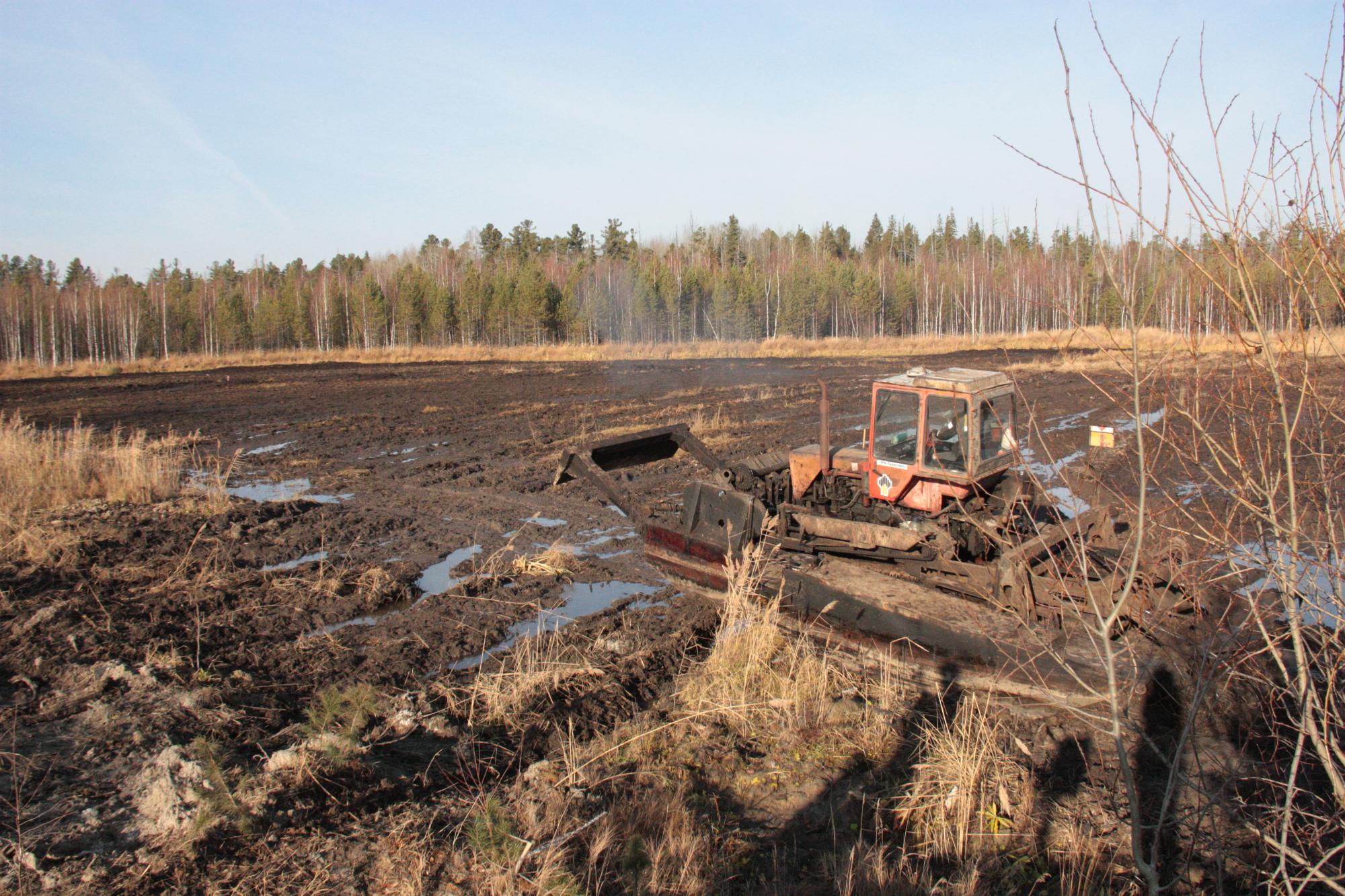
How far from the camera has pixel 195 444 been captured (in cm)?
1844

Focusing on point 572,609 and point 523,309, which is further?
point 523,309

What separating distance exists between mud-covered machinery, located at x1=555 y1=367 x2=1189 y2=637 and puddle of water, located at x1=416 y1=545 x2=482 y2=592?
5.50 feet

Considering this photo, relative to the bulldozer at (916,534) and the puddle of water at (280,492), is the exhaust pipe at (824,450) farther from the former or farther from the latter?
the puddle of water at (280,492)

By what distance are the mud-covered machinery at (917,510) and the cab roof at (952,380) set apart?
0.04 feet

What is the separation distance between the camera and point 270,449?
18531 millimetres

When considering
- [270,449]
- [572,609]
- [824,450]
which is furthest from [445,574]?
[270,449]

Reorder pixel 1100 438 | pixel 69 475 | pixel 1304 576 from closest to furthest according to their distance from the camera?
pixel 1304 576 < pixel 1100 438 < pixel 69 475

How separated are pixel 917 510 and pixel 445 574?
16.8ft

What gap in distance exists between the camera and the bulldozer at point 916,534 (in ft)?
22.3

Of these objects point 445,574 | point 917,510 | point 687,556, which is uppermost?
point 917,510

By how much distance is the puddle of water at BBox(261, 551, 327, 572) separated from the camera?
9680mm

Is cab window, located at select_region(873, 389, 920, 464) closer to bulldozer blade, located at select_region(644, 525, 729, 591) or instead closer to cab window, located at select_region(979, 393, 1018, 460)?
cab window, located at select_region(979, 393, 1018, 460)

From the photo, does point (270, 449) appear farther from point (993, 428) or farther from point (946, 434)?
point (993, 428)

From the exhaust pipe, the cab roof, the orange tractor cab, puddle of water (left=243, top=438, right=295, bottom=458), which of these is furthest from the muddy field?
puddle of water (left=243, top=438, right=295, bottom=458)
